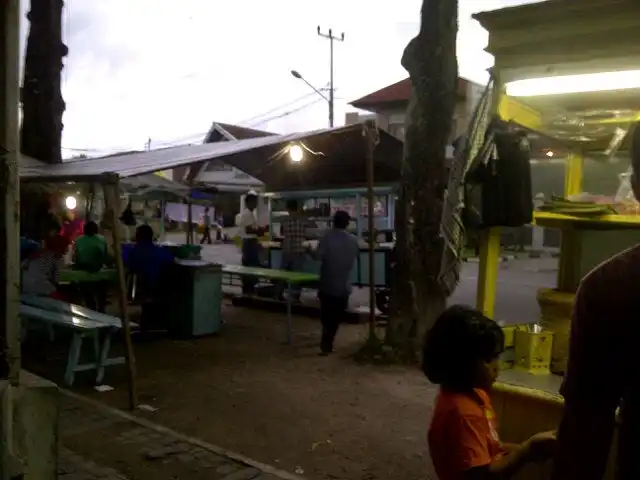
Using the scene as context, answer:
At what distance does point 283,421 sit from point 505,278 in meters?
14.5

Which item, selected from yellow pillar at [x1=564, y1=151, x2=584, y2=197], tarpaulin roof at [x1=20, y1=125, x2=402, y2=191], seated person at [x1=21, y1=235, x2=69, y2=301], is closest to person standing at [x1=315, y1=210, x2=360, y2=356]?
tarpaulin roof at [x1=20, y1=125, x2=402, y2=191]

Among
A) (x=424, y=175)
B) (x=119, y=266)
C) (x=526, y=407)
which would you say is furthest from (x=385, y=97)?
(x=526, y=407)

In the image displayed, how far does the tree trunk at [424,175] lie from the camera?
313 inches

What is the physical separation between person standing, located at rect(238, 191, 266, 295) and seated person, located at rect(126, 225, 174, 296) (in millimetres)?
3862

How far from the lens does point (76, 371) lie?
24.8 feet

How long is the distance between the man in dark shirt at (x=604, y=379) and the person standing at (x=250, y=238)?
1196 centimetres

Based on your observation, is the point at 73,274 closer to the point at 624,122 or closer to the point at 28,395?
the point at 28,395

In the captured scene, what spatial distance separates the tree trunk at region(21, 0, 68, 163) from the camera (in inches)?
460

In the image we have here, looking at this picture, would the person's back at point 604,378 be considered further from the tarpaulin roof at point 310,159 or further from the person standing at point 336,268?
the tarpaulin roof at point 310,159

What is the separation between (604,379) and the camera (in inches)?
64.3

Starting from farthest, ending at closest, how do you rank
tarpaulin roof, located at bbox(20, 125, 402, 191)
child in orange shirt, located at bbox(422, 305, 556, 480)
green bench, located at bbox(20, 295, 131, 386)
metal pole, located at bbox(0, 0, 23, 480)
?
tarpaulin roof, located at bbox(20, 125, 402, 191) → green bench, located at bbox(20, 295, 131, 386) → metal pole, located at bbox(0, 0, 23, 480) → child in orange shirt, located at bbox(422, 305, 556, 480)

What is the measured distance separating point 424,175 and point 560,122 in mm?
3554

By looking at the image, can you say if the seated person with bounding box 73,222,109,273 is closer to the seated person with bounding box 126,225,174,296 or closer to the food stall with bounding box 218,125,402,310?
the seated person with bounding box 126,225,174,296

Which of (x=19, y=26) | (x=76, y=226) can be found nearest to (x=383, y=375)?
(x=19, y=26)
